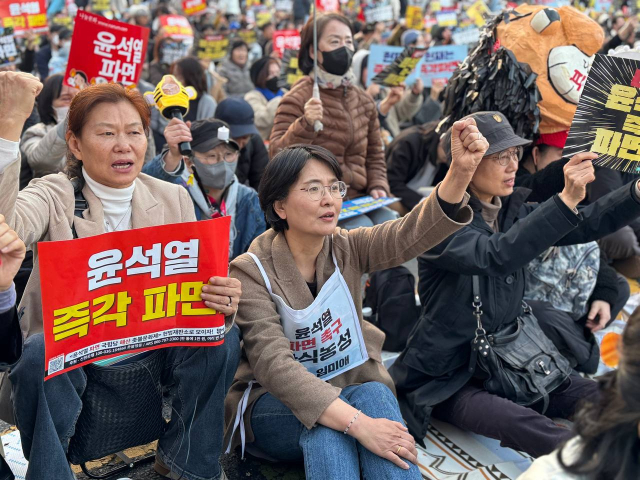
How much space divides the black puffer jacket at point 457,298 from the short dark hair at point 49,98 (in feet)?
9.61

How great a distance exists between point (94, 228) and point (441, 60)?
5450 mm

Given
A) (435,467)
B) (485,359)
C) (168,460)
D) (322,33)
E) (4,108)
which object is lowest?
(435,467)

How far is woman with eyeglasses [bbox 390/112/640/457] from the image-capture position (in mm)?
2969

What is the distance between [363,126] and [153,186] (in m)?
2.24

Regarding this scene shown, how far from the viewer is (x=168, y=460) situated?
2.70 meters

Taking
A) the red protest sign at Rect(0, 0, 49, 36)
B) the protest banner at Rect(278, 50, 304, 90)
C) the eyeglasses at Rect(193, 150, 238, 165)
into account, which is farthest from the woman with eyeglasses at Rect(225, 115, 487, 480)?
the red protest sign at Rect(0, 0, 49, 36)

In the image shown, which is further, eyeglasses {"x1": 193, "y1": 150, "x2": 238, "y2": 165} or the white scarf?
eyeglasses {"x1": 193, "y1": 150, "x2": 238, "y2": 165}

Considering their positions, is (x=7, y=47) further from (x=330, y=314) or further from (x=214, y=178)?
(x=330, y=314)

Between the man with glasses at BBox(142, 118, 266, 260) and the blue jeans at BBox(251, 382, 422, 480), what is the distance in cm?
142

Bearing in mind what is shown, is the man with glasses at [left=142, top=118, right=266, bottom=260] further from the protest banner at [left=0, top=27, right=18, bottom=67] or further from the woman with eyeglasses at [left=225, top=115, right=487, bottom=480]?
the protest banner at [left=0, top=27, right=18, bottom=67]

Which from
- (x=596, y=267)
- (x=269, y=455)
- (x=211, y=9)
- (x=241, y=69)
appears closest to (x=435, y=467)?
(x=269, y=455)

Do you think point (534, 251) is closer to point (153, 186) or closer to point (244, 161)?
point (153, 186)

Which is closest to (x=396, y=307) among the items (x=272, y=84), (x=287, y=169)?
(x=287, y=169)

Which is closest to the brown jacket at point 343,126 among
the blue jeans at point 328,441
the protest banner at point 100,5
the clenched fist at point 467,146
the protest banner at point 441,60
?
the clenched fist at point 467,146
